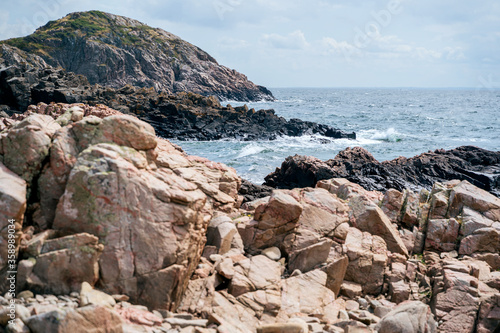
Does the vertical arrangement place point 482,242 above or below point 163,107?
below

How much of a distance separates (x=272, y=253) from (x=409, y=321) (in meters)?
4.50

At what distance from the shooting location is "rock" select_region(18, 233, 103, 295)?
26.3 feet

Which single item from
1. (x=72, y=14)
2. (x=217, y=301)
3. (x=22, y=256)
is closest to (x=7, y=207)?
(x=22, y=256)

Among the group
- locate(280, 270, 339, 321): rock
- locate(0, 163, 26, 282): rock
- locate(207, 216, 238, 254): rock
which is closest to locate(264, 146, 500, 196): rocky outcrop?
locate(207, 216, 238, 254): rock

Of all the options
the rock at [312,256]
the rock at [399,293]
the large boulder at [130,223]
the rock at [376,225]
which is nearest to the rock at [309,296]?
the rock at [312,256]

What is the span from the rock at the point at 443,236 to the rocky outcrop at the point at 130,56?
117034mm

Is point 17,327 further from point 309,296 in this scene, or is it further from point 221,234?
point 309,296

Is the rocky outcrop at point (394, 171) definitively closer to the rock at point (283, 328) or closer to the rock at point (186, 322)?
the rock at point (283, 328)

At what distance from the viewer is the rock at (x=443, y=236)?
15786 millimetres

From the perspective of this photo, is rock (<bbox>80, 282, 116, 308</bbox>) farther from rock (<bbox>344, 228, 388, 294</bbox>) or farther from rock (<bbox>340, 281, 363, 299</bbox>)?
rock (<bbox>344, 228, 388, 294</bbox>)

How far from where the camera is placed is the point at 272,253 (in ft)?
40.8

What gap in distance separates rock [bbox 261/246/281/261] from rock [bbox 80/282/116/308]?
548 cm

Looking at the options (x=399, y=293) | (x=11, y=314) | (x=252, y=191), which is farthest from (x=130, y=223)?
(x=252, y=191)

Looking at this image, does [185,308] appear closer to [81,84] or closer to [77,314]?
[77,314]
